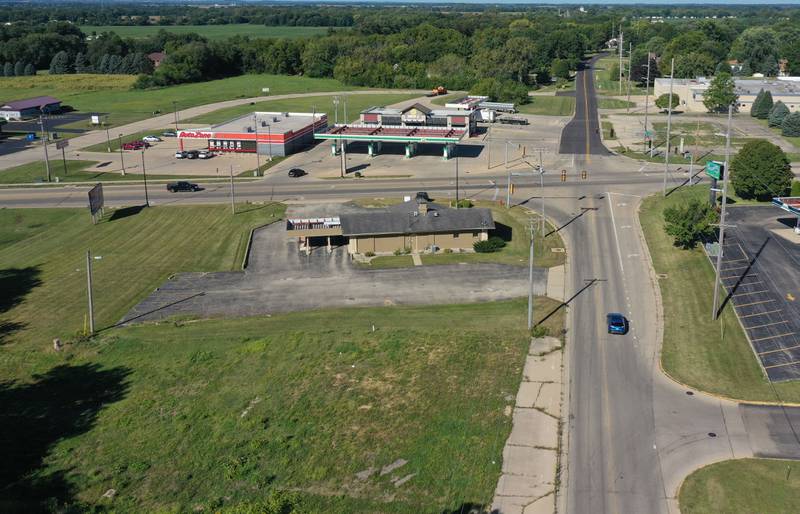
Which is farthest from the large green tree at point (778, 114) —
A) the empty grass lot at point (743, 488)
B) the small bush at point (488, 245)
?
the empty grass lot at point (743, 488)

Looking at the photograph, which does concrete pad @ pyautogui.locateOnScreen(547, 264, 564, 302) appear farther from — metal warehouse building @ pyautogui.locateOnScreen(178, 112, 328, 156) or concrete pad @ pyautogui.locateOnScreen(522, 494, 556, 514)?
metal warehouse building @ pyautogui.locateOnScreen(178, 112, 328, 156)

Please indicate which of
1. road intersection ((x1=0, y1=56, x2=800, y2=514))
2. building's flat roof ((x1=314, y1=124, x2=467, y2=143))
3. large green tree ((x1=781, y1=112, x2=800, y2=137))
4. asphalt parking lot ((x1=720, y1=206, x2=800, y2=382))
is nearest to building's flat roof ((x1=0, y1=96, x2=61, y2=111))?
building's flat roof ((x1=314, y1=124, x2=467, y2=143))

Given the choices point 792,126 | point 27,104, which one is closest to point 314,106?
point 27,104

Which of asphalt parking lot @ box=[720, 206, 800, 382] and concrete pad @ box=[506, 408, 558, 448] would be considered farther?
asphalt parking lot @ box=[720, 206, 800, 382]

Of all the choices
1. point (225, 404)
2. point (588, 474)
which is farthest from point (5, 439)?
point (588, 474)

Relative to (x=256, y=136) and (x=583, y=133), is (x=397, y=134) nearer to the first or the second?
(x=256, y=136)

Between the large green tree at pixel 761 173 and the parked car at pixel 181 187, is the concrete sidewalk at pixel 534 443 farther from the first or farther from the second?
the parked car at pixel 181 187
